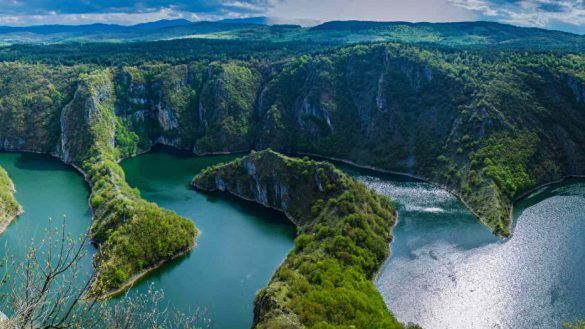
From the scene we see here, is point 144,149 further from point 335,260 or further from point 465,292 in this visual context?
point 465,292

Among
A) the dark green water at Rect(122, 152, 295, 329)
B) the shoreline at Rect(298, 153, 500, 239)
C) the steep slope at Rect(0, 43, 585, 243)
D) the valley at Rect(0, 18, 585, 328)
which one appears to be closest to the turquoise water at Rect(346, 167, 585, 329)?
the valley at Rect(0, 18, 585, 328)

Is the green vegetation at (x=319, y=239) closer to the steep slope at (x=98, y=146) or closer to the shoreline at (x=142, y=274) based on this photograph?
the shoreline at (x=142, y=274)

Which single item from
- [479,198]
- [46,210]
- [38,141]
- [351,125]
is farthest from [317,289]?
[38,141]

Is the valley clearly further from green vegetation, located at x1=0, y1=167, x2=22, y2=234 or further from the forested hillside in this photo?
green vegetation, located at x1=0, y1=167, x2=22, y2=234

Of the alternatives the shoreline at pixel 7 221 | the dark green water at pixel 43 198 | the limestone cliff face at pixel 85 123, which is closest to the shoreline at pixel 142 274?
the dark green water at pixel 43 198

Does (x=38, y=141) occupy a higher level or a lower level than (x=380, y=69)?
lower

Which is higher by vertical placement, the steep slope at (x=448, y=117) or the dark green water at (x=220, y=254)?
the steep slope at (x=448, y=117)
